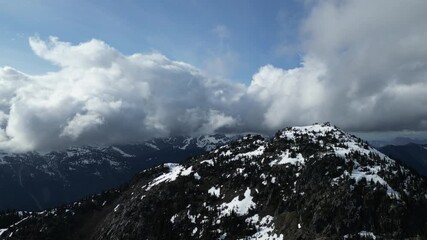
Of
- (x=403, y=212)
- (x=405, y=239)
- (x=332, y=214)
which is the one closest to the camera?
(x=405, y=239)

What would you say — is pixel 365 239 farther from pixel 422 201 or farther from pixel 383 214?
pixel 422 201

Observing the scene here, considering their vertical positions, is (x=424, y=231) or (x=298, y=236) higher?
(x=298, y=236)

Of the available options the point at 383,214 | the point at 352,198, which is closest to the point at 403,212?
the point at 383,214

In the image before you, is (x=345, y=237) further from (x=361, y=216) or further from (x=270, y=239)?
(x=270, y=239)

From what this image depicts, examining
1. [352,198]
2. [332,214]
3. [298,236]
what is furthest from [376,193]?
[298,236]

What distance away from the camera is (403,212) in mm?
182625

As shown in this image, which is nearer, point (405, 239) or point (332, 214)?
point (405, 239)

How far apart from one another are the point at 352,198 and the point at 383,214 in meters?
17.7

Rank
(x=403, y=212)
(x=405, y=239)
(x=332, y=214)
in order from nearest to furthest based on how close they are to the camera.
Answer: (x=405, y=239), (x=403, y=212), (x=332, y=214)

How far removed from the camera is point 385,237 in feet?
566

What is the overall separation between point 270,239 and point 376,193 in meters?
56.5

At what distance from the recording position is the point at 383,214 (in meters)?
185

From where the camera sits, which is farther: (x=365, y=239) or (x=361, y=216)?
(x=361, y=216)

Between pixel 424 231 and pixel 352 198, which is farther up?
pixel 352 198
